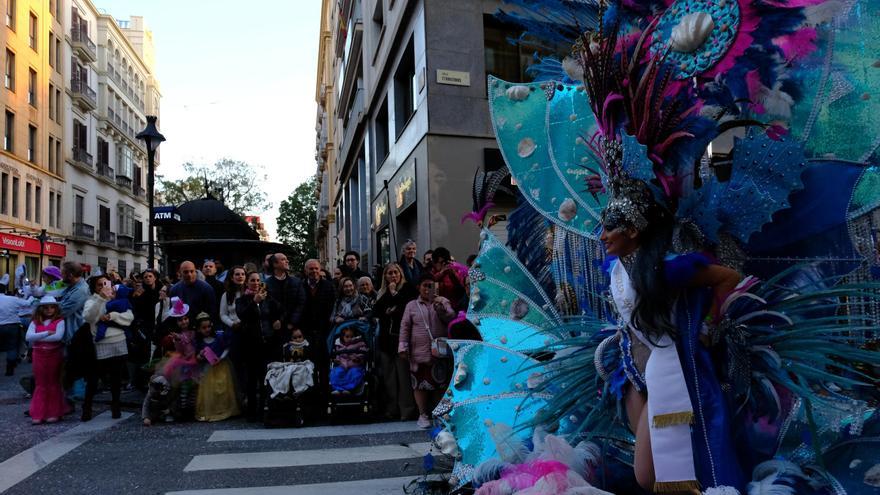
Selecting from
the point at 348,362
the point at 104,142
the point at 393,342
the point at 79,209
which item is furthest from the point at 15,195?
the point at 393,342

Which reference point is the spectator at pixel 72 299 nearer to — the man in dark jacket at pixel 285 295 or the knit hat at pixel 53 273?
the knit hat at pixel 53 273

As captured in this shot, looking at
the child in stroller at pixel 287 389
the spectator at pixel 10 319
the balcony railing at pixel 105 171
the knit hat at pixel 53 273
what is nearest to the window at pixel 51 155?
the balcony railing at pixel 105 171

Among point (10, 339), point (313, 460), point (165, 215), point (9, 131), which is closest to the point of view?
point (313, 460)

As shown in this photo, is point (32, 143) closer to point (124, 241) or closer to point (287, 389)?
point (124, 241)

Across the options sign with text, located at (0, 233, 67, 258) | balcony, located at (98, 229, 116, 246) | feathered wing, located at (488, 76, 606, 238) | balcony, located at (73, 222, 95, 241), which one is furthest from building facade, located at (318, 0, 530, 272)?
balcony, located at (98, 229, 116, 246)

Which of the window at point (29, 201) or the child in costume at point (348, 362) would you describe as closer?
the child in costume at point (348, 362)

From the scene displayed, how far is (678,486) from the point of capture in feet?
7.11

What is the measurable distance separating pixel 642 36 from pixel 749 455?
174 centimetres

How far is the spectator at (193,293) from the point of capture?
25.6 feet

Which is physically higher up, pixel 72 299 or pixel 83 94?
pixel 83 94

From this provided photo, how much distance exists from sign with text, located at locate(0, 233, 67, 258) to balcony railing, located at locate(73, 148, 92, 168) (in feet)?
19.6

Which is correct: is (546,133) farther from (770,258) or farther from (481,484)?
(481,484)

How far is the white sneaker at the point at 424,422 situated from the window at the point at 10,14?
32.9m

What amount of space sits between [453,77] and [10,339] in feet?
29.6
